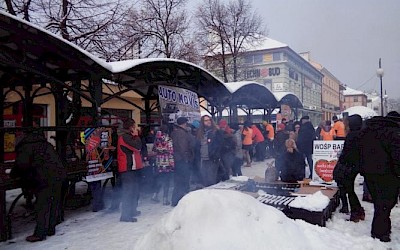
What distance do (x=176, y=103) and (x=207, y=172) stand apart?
265 cm

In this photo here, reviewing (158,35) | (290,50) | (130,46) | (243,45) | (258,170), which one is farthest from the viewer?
(290,50)

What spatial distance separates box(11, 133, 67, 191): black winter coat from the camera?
4.98 m

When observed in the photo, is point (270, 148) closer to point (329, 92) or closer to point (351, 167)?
point (351, 167)

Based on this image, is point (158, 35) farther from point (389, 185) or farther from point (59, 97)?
point (389, 185)

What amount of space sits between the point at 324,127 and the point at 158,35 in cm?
1532

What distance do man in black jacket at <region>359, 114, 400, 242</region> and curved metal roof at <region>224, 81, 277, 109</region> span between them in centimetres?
801

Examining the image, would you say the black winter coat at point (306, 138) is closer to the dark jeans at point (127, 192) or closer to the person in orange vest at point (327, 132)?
the person in orange vest at point (327, 132)

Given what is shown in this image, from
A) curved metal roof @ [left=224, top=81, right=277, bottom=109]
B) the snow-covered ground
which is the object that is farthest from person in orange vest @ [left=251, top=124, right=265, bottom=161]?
the snow-covered ground

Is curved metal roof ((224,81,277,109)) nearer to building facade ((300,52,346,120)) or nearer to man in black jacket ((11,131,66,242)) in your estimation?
man in black jacket ((11,131,66,242))

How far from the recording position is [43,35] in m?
6.13

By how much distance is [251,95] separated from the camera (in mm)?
15820

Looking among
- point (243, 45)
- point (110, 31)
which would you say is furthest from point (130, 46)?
point (243, 45)

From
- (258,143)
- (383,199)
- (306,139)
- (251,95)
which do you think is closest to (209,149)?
(306,139)

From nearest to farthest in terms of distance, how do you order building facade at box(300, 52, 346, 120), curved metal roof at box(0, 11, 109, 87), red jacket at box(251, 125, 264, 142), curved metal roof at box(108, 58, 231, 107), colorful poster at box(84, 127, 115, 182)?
1. curved metal roof at box(0, 11, 109, 87)
2. colorful poster at box(84, 127, 115, 182)
3. curved metal roof at box(108, 58, 231, 107)
4. red jacket at box(251, 125, 264, 142)
5. building facade at box(300, 52, 346, 120)
